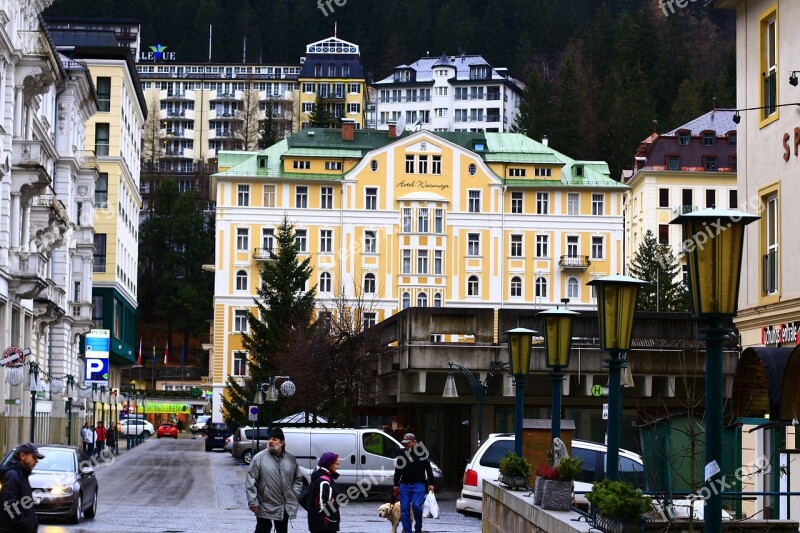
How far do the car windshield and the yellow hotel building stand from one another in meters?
68.7

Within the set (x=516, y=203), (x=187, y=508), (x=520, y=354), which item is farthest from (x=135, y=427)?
(x=520, y=354)

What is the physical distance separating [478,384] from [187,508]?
27.1 ft

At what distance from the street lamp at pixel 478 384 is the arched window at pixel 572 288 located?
190ft

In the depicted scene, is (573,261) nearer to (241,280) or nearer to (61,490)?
(241,280)

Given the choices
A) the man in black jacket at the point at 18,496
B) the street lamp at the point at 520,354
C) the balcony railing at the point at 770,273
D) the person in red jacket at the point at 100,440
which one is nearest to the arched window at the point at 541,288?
the person in red jacket at the point at 100,440

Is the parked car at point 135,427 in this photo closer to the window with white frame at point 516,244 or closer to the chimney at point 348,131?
the chimney at point 348,131

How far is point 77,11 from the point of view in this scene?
605ft

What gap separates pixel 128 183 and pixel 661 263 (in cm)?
3398

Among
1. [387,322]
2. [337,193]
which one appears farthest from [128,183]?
[387,322]

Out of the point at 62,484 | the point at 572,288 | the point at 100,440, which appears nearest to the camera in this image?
the point at 62,484

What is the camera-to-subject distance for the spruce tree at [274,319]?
7250 centimetres

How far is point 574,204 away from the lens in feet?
322

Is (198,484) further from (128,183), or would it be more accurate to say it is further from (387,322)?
(128,183)

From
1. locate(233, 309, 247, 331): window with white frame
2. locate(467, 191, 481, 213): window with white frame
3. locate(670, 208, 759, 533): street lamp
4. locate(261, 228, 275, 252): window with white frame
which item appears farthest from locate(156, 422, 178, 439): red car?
locate(670, 208, 759, 533): street lamp
